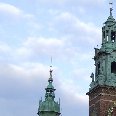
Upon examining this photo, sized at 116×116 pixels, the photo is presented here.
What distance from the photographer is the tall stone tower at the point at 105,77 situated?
80.9 meters

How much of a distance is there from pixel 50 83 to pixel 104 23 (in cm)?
2451

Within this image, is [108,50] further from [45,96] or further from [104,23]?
[45,96]

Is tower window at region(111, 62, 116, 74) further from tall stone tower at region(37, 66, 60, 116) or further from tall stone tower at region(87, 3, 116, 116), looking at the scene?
tall stone tower at region(37, 66, 60, 116)

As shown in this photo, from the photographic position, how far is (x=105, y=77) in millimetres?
83812

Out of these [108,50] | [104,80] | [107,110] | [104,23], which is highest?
[104,23]

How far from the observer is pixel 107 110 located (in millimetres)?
80438

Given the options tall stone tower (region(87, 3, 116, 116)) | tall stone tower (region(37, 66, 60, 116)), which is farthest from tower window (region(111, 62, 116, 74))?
tall stone tower (region(37, 66, 60, 116))

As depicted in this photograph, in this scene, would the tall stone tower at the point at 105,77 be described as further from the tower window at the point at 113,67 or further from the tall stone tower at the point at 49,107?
the tall stone tower at the point at 49,107

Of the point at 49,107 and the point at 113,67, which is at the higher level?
the point at 113,67

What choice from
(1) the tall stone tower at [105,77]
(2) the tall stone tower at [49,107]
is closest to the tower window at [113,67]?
(1) the tall stone tower at [105,77]

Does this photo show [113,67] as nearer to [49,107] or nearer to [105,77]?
[105,77]

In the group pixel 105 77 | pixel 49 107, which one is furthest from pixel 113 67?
pixel 49 107

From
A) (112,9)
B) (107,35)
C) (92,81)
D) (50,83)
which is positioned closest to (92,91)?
(92,81)

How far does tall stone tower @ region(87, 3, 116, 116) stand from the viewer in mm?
80938
